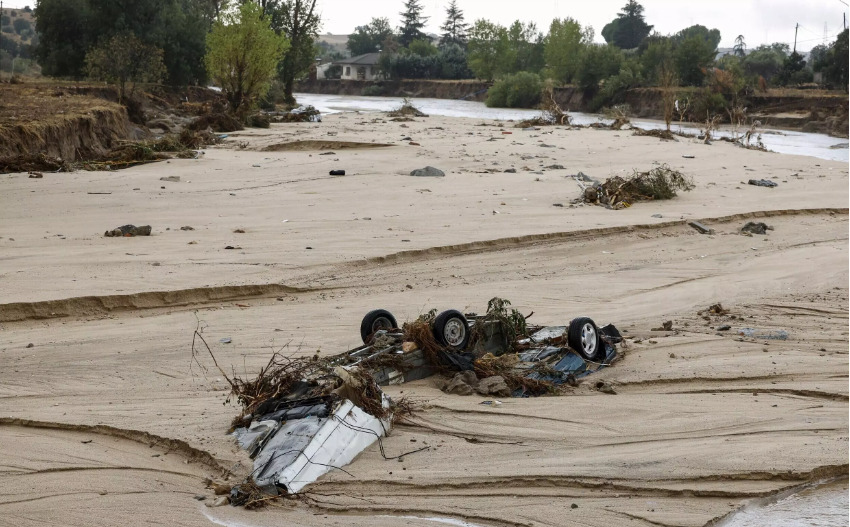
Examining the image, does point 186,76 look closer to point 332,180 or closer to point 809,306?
point 332,180

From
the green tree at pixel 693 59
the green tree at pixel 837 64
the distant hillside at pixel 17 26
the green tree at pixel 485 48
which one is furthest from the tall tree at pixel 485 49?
the distant hillside at pixel 17 26

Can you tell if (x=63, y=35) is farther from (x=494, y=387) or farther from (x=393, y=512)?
(x=393, y=512)

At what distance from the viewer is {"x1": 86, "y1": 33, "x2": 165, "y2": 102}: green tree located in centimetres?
3316

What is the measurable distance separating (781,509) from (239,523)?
2957 millimetres

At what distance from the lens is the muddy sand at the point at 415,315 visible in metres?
5.11

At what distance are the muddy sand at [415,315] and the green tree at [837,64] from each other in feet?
151

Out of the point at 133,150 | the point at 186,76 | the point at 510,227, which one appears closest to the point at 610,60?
the point at 186,76

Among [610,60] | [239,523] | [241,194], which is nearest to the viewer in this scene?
[239,523]

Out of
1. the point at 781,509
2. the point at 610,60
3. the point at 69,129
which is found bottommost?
the point at 781,509

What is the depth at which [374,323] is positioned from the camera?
7613 millimetres

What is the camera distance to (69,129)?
67.8ft

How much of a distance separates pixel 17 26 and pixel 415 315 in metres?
120

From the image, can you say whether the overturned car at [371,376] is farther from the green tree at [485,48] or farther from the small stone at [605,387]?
the green tree at [485,48]

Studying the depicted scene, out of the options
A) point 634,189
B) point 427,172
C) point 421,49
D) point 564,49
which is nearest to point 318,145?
point 427,172
